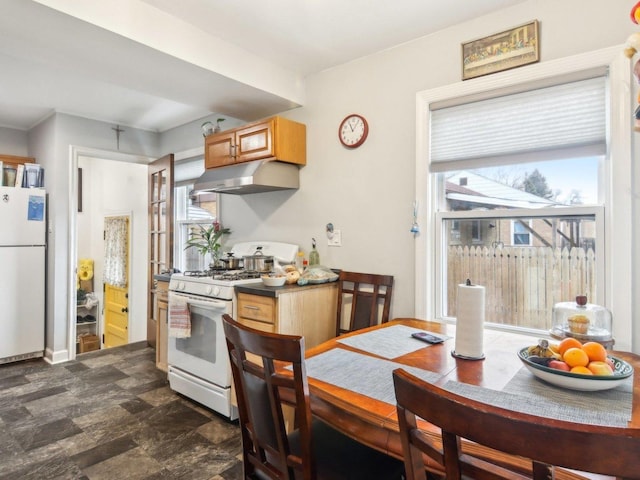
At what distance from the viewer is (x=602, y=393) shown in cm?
109

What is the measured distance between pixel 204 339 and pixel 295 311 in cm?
73

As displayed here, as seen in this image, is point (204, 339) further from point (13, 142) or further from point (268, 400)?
point (13, 142)

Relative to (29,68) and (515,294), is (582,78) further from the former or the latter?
(29,68)

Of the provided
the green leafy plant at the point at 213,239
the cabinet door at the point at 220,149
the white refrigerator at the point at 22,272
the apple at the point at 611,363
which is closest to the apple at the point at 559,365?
the apple at the point at 611,363

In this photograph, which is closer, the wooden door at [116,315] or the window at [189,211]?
the window at [189,211]

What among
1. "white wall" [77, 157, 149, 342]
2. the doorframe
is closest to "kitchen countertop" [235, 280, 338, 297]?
the doorframe

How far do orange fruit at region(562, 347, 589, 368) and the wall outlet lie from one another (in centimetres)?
182

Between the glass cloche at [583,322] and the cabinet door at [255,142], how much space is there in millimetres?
2113

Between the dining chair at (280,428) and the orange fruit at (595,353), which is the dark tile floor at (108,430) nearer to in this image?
the dining chair at (280,428)

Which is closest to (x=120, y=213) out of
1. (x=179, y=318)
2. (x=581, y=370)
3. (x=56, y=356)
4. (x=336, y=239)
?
(x=56, y=356)

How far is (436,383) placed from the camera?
1.16 meters

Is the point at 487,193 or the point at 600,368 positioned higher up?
the point at 487,193

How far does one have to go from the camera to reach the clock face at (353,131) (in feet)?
8.76

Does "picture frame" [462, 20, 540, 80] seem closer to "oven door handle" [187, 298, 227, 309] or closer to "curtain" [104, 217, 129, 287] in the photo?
"oven door handle" [187, 298, 227, 309]
